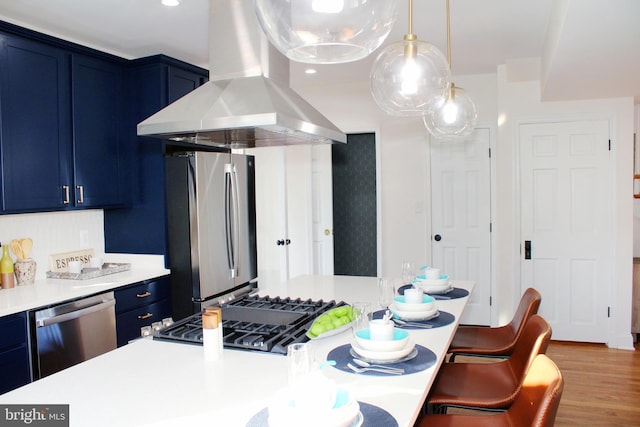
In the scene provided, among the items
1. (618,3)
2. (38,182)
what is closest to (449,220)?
(618,3)

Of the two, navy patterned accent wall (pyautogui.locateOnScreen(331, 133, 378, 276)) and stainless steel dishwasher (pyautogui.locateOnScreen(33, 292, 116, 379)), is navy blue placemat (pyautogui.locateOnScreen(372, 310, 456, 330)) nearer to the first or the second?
stainless steel dishwasher (pyautogui.locateOnScreen(33, 292, 116, 379))

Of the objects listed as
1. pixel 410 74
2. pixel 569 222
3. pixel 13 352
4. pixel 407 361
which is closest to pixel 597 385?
pixel 569 222

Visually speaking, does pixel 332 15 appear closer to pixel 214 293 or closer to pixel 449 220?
pixel 214 293

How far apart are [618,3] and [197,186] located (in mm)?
2945

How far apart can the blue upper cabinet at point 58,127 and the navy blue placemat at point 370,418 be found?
260cm

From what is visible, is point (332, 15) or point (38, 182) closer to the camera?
point (332, 15)

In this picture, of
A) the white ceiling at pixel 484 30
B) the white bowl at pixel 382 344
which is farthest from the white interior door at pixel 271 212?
the white bowl at pixel 382 344

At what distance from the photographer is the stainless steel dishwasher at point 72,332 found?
9.55 feet

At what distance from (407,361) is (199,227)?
101 inches

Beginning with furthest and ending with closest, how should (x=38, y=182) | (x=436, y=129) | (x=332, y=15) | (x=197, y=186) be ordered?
(x=197, y=186)
(x=38, y=182)
(x=436, y=129)
(x=332, y=15)

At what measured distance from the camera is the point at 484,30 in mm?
3613

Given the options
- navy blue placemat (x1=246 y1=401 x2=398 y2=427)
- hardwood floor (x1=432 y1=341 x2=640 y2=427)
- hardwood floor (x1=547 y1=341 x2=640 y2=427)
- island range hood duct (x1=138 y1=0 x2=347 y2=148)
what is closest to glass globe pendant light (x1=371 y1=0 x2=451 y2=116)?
island range hood duct (x1=138 y1=0 x2=347 y2=148)

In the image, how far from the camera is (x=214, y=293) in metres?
4.04

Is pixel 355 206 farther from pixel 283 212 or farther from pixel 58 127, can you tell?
pixel 58 127
